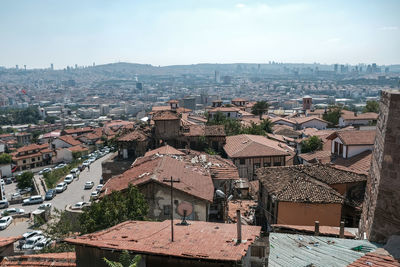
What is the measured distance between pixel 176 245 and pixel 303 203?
28.1 ft

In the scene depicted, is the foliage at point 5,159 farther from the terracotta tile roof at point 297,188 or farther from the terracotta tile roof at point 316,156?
the terracotta tile roof at point 297,188

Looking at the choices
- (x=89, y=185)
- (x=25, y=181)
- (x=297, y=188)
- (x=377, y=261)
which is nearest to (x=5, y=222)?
(x=89, y=185)

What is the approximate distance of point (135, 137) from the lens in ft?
91.6

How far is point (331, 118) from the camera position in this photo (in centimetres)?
5491

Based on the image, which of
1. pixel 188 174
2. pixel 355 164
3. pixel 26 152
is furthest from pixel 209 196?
pixel 26 152

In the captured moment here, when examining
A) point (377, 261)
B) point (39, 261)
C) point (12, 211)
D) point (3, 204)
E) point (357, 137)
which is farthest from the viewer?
point (3, 204)

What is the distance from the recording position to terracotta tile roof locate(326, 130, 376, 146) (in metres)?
21.4

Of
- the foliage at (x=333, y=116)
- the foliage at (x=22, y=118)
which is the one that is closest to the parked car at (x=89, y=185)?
the foliage at (x=333, y=116)

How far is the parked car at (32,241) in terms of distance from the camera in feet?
76.0

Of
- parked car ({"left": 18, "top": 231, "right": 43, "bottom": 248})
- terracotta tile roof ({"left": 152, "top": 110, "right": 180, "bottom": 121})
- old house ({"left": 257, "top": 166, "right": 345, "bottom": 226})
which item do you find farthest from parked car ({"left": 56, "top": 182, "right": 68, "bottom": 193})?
old house ({"left": 257, "top": 166, "right": 345, "bottom": 226})

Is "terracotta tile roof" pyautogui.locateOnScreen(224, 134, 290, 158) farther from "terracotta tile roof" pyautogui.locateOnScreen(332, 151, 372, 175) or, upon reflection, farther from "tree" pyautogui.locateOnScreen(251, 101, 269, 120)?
"tree" pyautogui.locateOnScreen(251, 101, 269, 120)

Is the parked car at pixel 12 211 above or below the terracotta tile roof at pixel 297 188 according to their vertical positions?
below

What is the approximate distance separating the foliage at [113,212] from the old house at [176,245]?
2.50 meters

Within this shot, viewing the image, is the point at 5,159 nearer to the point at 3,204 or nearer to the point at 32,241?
the point at 3,204
